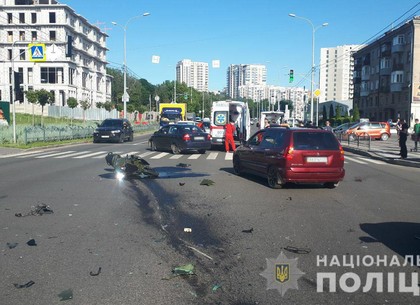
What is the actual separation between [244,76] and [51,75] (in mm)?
87500

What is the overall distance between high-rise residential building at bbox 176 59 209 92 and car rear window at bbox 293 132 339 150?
13740 cm

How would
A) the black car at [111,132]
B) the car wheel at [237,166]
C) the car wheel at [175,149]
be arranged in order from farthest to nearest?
the black car at [111,132] → the car wheel at [175,149] → the car wheel at [237,166]

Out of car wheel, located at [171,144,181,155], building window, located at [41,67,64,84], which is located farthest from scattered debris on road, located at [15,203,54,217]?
building window, located at [41,67,64,84]

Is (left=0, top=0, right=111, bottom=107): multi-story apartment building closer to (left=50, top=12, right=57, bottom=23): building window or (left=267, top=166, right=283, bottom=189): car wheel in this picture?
(left=50, top=12, right=57, bottom=23): building window

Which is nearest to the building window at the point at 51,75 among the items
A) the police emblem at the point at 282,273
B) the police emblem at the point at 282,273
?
the police emblem at the point at 282,273

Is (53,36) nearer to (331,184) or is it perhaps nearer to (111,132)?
(111,132)

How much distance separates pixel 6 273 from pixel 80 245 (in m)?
1.23

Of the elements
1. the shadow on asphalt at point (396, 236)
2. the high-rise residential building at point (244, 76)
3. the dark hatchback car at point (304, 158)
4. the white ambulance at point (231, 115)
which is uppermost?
the high-rise residential building at point (244, 76)

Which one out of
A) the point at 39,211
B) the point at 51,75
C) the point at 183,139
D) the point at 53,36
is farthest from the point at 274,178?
the point at 51,75

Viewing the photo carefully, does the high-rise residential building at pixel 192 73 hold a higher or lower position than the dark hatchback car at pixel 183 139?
higher

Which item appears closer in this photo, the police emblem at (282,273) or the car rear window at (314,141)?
the police emblem at (282,273)

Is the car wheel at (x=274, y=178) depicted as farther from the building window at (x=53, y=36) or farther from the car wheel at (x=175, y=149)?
the building window at (x=53, y=36)

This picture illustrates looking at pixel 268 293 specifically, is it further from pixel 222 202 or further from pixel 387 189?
pixel 387 189

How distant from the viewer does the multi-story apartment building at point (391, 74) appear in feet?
201
